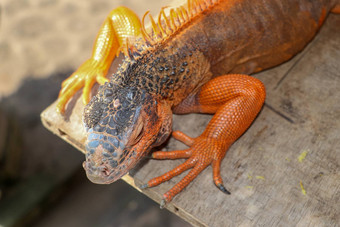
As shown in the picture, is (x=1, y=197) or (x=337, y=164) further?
(x=1, y=197)

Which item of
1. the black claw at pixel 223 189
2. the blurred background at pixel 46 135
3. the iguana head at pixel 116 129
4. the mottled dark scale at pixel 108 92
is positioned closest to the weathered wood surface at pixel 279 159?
the black claw at pixel 223 189

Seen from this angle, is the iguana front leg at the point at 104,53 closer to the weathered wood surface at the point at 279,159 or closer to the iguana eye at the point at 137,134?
the weathered wood surface at the point at 279,159

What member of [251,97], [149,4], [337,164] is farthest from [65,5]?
[337,164]

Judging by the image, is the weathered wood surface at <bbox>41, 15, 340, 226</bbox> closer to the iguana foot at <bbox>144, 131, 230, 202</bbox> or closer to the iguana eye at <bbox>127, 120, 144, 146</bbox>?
the iguana foot at <bbox>144, 131, 230, 202</bbox>

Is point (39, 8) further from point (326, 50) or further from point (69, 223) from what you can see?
point (326, 50)

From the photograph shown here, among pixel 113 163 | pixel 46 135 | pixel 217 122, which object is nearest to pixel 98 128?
pixel 113 163
